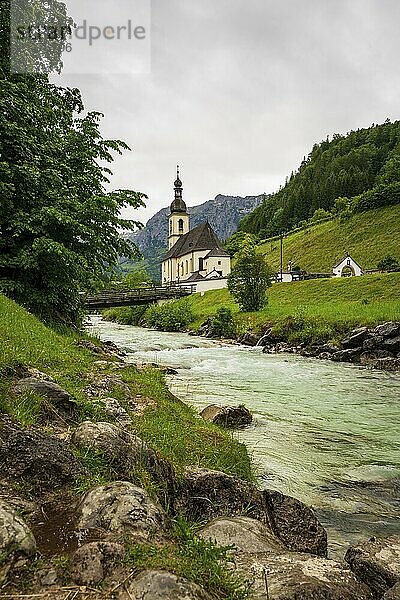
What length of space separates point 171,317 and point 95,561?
5364cm

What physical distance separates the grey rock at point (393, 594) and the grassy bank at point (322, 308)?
2739cm

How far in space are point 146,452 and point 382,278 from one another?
4592 cm

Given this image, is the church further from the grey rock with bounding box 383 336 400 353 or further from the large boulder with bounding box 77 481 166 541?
the large boulder with bounding box 77 481 166 541

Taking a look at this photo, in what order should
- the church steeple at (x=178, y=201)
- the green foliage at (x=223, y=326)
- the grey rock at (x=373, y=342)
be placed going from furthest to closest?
the church steeple at (x=178, y=201)
the green foliage at (x=223, y=326)
the grey rock at (x=373, y=342)

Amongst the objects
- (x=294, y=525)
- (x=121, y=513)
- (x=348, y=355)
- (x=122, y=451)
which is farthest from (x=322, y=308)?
(x=121, y=513)

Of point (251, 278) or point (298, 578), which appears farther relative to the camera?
point (251, 278)

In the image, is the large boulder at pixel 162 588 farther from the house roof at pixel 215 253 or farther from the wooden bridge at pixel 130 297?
the house roof at pixel 215 253

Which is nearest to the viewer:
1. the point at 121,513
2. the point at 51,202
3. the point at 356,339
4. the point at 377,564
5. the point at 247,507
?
the point at 121,513

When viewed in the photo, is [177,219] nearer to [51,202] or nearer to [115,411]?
[51,202]

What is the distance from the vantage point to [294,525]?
5.88 meters

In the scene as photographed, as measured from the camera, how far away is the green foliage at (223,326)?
138 ft

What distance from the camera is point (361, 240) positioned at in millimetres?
93375

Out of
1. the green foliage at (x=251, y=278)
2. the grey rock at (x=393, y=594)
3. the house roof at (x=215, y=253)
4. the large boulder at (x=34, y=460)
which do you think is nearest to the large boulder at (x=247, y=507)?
the large boulder at (x=34, y=460)

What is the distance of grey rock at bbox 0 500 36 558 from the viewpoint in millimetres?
3289
